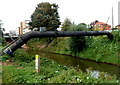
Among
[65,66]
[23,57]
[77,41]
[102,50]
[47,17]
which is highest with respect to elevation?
[47,17]

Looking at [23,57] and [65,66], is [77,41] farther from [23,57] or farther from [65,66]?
[23,57]

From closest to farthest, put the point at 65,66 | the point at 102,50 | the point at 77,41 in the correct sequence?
1. the point at 65,66
2. the point at 102,50
3. the point at 77,41

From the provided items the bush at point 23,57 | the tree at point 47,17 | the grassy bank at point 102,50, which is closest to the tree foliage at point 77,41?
the grassy bank at point 102,50

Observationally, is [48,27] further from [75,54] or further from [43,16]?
[75,54]

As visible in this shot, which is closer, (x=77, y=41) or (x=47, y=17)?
(x=77, y=41)

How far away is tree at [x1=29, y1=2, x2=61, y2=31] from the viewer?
98.4 ft

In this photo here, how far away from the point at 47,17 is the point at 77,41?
48.3 ft

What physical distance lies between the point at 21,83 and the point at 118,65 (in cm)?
1155

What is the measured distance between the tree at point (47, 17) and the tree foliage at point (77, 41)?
11773 millimetres

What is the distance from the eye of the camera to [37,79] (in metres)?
5.80

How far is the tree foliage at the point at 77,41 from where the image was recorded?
18109 mm

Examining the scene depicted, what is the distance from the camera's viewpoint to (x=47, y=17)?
30594 millimetres

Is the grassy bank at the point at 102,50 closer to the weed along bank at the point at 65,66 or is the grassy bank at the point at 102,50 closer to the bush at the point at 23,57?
the weed along bank at the point at 65,66

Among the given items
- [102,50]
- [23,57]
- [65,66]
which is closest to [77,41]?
[102,50]
